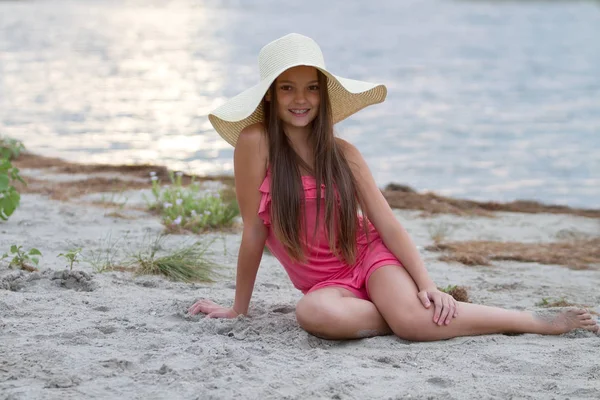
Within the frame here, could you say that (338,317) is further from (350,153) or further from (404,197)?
(404,197)

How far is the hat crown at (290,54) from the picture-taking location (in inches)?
150

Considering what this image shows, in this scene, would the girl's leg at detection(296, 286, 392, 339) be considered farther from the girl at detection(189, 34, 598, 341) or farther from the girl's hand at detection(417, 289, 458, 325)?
the girl's hand at detection(417, 289, 458, 325)

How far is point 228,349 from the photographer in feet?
11.0

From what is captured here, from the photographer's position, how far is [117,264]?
15.7 ft

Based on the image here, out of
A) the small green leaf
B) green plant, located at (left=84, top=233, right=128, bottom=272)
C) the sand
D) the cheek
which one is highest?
the cheek

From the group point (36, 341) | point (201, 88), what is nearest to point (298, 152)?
point (36, 341)

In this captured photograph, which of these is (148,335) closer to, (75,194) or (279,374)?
(279,374)

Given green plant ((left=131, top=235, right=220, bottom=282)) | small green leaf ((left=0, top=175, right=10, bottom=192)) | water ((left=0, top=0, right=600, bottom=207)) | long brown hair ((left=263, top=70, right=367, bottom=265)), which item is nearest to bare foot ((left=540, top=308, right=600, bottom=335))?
long brown hair ((left=263, top=70, right=367, bottom=265))

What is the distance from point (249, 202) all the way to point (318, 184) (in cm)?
33

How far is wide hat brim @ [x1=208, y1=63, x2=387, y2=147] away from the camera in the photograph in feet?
12.7

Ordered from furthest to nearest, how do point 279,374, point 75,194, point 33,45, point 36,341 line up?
1. point 33,45
2. point 75,194
3. point 36,341
4. point 279,374

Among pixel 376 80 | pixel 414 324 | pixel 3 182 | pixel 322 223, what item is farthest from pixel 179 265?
pixel 376 80

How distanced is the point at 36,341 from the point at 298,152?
144 centimetres

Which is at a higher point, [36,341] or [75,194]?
[75,194]
